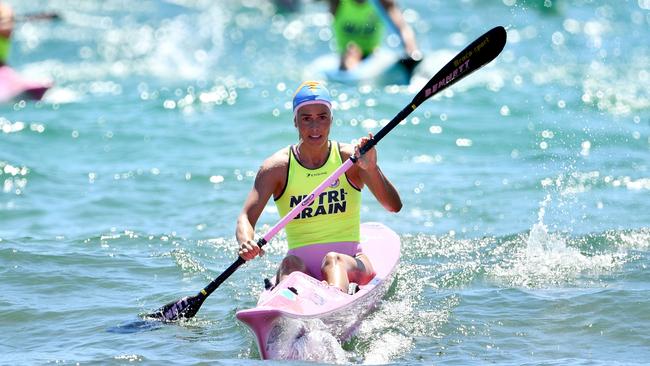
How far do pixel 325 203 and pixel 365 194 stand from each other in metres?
4.09

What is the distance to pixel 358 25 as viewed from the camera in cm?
1411


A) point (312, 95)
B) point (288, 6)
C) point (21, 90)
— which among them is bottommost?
point (312, 95)

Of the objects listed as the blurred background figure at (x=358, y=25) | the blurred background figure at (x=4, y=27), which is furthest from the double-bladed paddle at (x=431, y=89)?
the blurred background figure at (x=4, y=27)

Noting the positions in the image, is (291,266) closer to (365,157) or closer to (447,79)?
(365,157)

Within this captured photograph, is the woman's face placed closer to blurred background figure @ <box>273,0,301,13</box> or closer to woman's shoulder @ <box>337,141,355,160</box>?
Result: woman's shoulder @ <box>337,141,355,160</box>

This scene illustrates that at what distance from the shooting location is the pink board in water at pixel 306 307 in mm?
5453

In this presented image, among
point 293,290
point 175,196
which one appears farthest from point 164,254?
point 293,290

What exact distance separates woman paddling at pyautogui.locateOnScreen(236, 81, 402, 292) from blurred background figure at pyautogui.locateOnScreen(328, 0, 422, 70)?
7014mm

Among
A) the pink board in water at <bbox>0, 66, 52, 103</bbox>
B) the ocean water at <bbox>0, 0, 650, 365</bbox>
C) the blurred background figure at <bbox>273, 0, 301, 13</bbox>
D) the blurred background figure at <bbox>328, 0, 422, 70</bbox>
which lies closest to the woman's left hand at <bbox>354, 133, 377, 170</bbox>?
the ocean water at <bbox>0, 0, 650, 365</bbox>

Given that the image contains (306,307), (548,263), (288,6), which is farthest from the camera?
(288,6)

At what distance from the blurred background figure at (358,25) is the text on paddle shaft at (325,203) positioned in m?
7.04

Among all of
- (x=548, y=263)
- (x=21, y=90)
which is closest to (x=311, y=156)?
(x=548, y=263)

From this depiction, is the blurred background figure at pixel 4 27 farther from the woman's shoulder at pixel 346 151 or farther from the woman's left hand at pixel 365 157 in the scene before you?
the woman's left hand at pixel 365 157

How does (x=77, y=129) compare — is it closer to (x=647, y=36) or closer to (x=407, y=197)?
(x=407, y=197)
